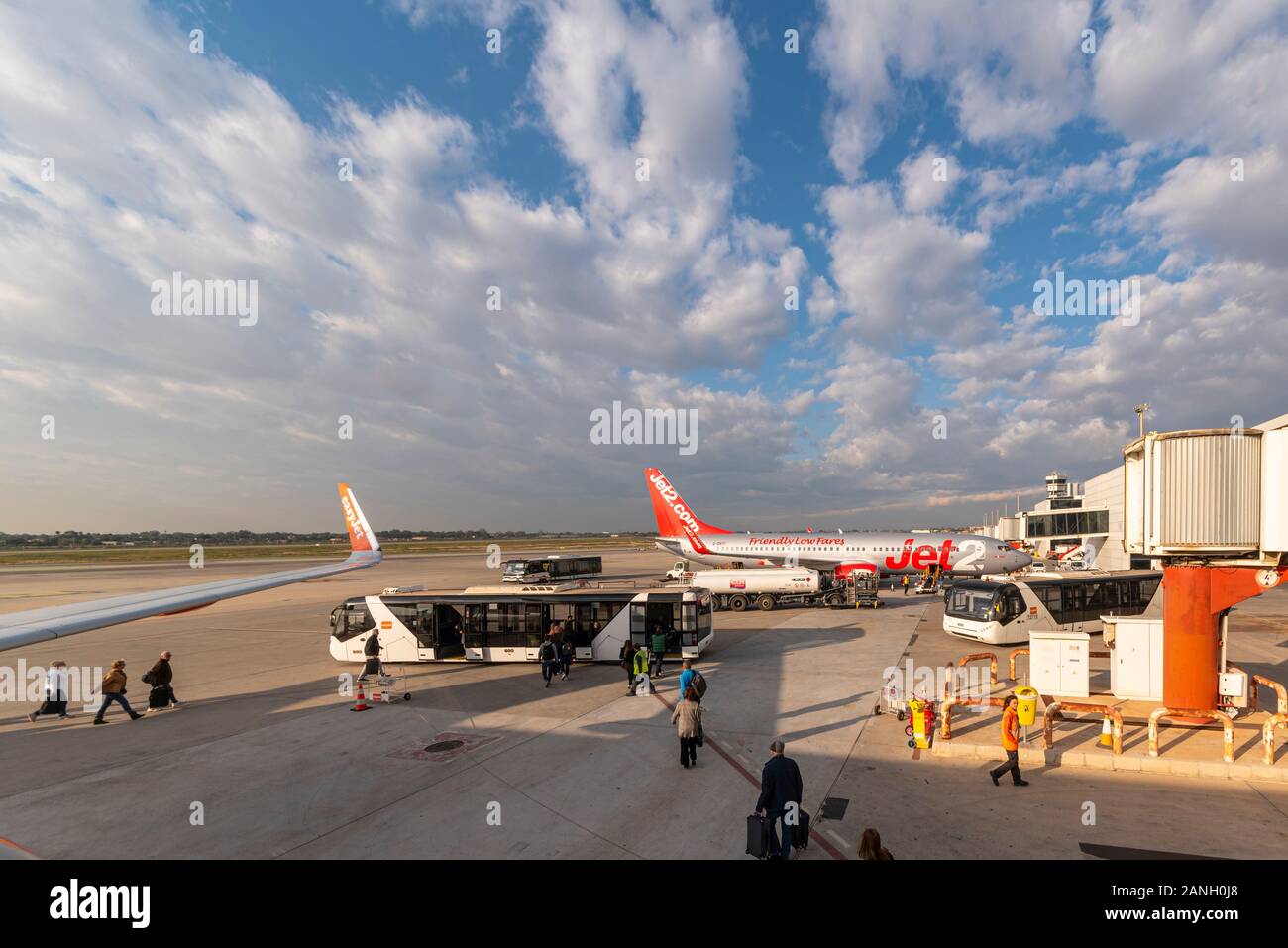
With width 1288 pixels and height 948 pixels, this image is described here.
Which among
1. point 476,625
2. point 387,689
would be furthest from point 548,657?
point 387,689

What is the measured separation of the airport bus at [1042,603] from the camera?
2472 centimetres

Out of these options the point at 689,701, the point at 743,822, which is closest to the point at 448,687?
the point at 689,701

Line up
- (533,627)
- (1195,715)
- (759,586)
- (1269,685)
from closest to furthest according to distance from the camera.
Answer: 1. (1195,715)
2. (1269,685)
3. (533,627)
4. (759,586)

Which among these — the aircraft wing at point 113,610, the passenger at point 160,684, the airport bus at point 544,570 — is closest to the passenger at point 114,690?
the passenger at point 160,684

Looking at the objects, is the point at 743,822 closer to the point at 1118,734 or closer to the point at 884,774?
the point at 884,774

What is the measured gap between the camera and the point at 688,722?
11.8m

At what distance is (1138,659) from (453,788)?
60.3 feet

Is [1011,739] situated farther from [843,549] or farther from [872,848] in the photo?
[843,549]

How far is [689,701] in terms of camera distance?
11.8 m

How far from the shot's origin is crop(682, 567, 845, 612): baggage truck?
34906mm

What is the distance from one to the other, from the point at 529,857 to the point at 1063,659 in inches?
611

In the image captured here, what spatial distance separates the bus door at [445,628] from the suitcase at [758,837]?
16812mm

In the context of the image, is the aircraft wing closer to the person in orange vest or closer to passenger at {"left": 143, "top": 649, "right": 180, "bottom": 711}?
passenger at {"left": 143, "top": 649, "right": 180, "bottom": 711}

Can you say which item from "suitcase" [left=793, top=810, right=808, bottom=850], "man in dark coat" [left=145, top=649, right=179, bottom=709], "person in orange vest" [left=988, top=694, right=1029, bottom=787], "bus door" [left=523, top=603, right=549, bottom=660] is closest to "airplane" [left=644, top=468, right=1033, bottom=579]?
"bus door" [left=523, top=603, right=549, bottom=660]
